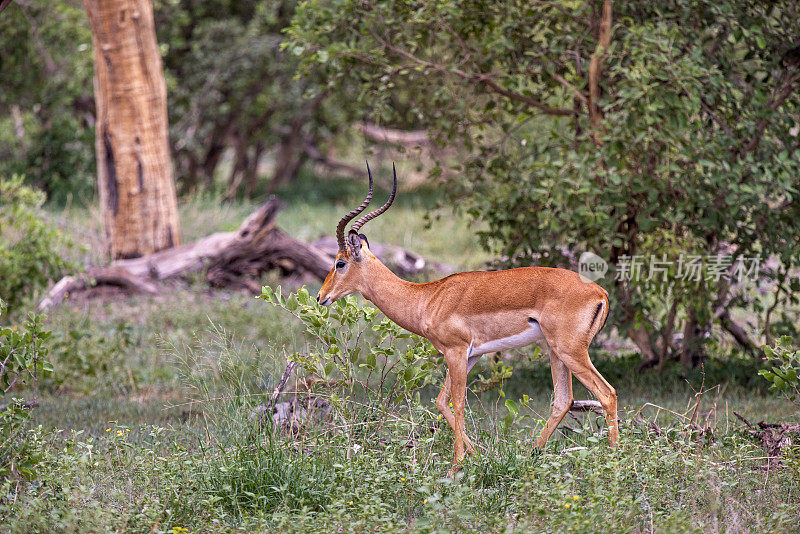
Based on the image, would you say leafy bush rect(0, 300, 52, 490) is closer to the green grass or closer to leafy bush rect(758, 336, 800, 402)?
the green grass

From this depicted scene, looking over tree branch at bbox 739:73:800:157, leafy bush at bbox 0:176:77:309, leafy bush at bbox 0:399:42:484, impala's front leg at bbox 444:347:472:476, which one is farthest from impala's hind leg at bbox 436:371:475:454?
leafy bush at bbox 0:176:77:309

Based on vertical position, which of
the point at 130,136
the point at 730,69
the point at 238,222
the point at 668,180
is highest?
the point at 730,69

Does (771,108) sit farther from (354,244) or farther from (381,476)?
(381,476)

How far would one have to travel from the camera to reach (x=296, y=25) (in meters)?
7.43

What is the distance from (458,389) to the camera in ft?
16.5

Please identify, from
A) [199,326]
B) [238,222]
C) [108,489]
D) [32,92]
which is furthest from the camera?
[32,92]

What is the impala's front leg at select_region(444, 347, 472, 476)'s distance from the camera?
498 centimetres

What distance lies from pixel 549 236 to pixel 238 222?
8070mm

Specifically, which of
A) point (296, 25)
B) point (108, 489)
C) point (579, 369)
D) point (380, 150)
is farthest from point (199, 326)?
point (380, 150)

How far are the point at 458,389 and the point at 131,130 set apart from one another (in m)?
7.91

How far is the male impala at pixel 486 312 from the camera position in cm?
490

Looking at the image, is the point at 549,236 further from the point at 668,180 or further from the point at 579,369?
the point at 579,369

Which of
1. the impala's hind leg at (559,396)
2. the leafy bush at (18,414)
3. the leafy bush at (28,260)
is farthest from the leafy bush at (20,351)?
the leafy bush at (28,260)

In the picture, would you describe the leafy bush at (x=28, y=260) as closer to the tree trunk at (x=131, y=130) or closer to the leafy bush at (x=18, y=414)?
the tree trunk at (x=131, y=130)
